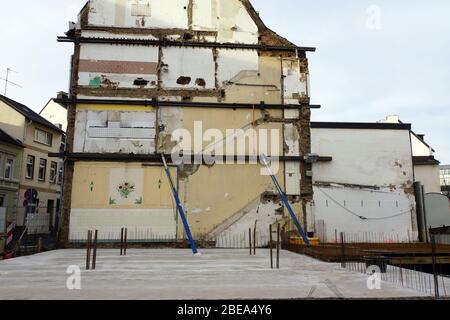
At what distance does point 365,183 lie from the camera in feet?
68.5

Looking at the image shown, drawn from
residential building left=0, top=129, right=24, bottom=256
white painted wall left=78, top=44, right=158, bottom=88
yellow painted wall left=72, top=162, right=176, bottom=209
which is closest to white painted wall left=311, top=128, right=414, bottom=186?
yellow painted wall left=72, top=162, right=176, bottom=209

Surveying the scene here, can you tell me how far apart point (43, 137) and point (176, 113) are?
21676 mm

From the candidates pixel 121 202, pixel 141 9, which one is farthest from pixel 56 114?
pixel 121 202

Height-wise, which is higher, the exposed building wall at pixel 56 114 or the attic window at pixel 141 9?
the exposed building wall at pixel 56 114

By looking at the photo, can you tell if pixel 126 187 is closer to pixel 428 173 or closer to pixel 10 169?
pixel 10 169

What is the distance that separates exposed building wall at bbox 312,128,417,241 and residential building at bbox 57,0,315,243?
338cm

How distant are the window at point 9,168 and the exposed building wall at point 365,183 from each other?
22846mm

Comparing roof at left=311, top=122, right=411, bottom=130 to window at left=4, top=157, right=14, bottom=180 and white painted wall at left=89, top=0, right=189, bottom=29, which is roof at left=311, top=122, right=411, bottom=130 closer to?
white painted wall at left=89, top=0, right=189, bottom=29

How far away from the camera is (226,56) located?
1842cm

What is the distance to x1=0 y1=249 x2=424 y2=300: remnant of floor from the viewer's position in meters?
5.65

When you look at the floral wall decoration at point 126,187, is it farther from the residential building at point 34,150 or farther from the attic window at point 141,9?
the residential building at point 34,150

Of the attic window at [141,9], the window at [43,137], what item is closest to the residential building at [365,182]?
the attic window at [141,9]

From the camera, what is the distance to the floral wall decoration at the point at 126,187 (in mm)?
16500

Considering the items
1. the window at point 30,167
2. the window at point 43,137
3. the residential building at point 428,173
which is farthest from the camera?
the window at point 43,137
